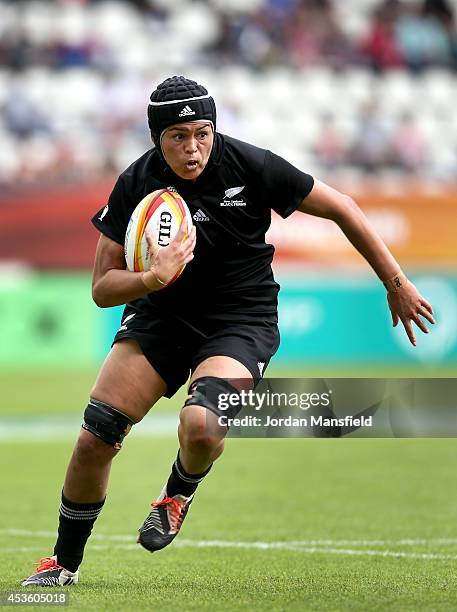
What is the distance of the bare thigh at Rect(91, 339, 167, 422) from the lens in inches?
224

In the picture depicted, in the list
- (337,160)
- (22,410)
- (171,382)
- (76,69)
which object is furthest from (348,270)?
(171,382)

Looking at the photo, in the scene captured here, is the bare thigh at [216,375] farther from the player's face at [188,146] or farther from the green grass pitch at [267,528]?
the player's face at [188,146]

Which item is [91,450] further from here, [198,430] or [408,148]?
[408,148]

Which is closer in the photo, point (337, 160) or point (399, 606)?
point (399, 606)

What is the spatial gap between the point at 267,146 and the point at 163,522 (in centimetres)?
1529

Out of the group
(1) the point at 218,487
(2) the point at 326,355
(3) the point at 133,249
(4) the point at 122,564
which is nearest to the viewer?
(3) the point at 133,249

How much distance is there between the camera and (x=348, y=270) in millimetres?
20031

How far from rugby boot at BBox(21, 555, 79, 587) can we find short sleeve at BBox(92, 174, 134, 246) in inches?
62.4

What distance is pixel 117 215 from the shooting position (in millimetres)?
5730

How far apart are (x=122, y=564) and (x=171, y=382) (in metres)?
1.27

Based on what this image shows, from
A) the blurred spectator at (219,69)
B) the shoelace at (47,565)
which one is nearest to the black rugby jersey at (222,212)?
the shoelace at (47,565)

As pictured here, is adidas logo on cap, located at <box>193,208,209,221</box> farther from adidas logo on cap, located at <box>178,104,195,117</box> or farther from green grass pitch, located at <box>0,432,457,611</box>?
green grass pitch, located at <box>0,432,457,611</box>

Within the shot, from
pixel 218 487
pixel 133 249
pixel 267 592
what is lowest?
pixel 218 487

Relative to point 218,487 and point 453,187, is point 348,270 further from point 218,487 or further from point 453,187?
point 218,487
